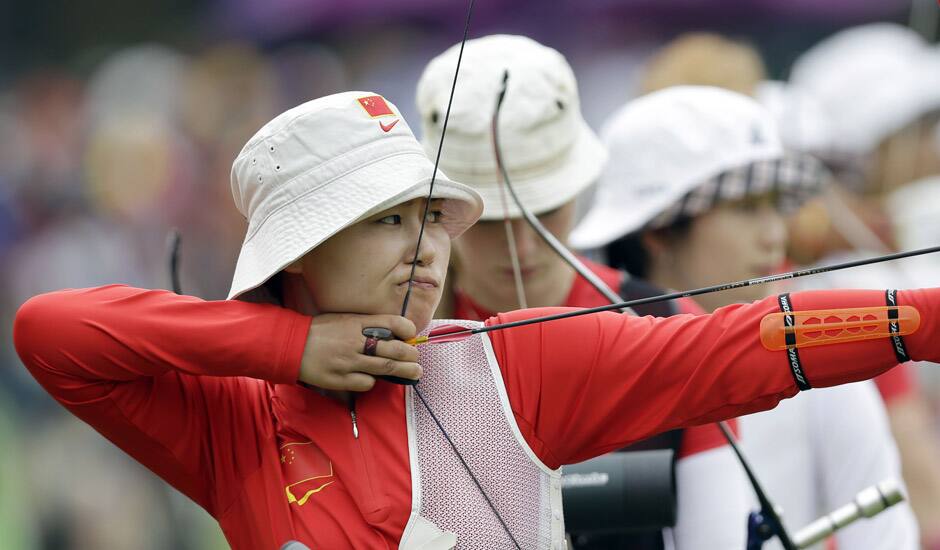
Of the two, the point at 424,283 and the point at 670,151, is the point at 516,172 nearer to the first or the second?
the point at 670,151

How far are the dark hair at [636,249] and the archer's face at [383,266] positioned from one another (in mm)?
1384

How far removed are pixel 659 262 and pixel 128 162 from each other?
3.75m

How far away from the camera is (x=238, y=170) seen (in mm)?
2318

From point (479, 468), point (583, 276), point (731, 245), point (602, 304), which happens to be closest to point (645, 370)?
point (479, 468)

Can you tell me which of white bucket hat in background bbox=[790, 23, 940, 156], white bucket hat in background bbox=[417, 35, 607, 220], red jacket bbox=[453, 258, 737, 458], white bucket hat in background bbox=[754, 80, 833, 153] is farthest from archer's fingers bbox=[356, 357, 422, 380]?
white bucket hat in background bbox=[790, 23, 940, 156]

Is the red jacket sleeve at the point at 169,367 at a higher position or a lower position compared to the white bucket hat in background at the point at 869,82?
lower

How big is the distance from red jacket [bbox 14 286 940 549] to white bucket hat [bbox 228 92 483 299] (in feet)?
0.33

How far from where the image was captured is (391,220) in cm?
225

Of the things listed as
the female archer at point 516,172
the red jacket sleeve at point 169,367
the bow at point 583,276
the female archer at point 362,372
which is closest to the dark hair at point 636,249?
the female archer at point 516,172

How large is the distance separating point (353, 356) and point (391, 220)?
0.70 ft

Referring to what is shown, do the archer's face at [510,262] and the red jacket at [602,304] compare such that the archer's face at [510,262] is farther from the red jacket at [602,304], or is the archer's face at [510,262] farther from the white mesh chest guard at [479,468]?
the white mesh chest guard at [479,468]

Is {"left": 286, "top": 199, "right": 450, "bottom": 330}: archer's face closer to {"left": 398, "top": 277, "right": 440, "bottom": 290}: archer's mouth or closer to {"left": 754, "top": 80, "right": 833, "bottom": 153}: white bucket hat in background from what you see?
{"left": 398, "top": 277, "right": 440, "bottom": 290}: archer's mouth

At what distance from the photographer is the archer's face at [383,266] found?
222 centimetres

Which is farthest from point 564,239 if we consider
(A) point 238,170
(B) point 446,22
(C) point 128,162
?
(B) point 446,22
